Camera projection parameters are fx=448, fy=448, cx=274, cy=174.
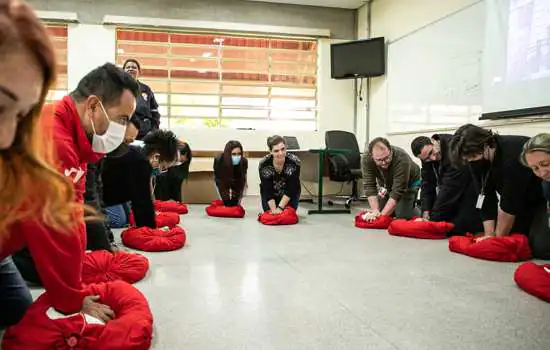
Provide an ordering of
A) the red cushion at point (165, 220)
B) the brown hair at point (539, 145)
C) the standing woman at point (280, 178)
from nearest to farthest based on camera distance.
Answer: the brown hair at point (539, 145)
the red cushion at point (165, 220)
the standing woman at point (280, 178)

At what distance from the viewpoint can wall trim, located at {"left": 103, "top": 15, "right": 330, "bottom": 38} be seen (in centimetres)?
566

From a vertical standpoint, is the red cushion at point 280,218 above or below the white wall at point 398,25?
below

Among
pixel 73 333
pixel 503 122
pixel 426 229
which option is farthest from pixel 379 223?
pixel 73 333

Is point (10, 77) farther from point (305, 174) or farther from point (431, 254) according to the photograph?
point (305, 174)

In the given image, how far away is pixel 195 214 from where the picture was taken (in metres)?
4.23

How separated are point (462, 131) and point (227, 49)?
167 inches

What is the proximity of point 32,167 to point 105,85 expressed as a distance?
0.88 meters

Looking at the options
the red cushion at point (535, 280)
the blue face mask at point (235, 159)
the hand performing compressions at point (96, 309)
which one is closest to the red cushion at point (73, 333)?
the hand performing compressions at point (96, 309)

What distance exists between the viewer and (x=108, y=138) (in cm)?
154

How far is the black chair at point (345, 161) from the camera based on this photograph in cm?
497

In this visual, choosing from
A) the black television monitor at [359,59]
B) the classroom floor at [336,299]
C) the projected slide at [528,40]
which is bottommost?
the classroom floor at [336,299]

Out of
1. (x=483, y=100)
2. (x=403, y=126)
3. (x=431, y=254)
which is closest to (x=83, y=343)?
(x=431, y=254)

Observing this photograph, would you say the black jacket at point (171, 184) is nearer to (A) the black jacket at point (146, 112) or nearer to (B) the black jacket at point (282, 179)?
(A) the black jacket at point (146, 112)

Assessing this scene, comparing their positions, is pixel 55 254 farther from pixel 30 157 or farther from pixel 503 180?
pixel 503 180
